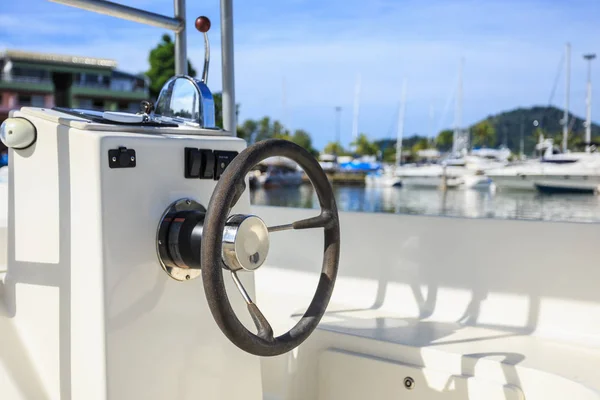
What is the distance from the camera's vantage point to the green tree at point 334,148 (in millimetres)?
18812

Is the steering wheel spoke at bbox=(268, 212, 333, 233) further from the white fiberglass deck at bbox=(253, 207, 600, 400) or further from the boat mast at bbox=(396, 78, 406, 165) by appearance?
the boat mast at bbox=(396, 78, 406, 165)

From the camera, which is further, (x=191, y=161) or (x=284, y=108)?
(x=284, y=108)

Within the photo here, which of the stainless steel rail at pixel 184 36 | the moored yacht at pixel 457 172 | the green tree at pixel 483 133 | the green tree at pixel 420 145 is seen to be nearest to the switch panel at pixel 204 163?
the stainless steel rail at pixel 184 36

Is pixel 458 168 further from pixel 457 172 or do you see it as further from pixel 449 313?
pixel 449 313

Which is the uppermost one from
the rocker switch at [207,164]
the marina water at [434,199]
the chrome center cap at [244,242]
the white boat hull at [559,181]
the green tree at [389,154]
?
the green tree at [389,154]

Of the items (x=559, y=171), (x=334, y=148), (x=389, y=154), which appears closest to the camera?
(x=559, y=171)

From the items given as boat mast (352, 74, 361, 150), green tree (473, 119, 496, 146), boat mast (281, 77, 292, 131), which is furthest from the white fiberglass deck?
boat mast (352, 74, 361, 150)

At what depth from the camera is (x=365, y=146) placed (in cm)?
2141

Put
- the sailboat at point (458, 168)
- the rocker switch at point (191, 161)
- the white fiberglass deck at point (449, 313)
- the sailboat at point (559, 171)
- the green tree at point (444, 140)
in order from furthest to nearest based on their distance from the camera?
the green tree at point (444, 140)
the sailboat at point (458, 168)
the sailboat at point (559, 171)
the white fiberglass deck at point (449, 313)
the rocker switch at point (191, 161)

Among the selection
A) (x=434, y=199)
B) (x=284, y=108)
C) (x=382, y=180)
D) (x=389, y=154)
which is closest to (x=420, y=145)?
(x=389, y=154)

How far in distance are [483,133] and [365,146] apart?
4260 mm

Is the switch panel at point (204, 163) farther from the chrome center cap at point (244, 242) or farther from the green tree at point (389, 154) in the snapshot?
the green tree at point (389, 154)

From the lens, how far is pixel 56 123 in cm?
81

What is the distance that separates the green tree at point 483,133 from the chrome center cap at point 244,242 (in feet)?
58.3
